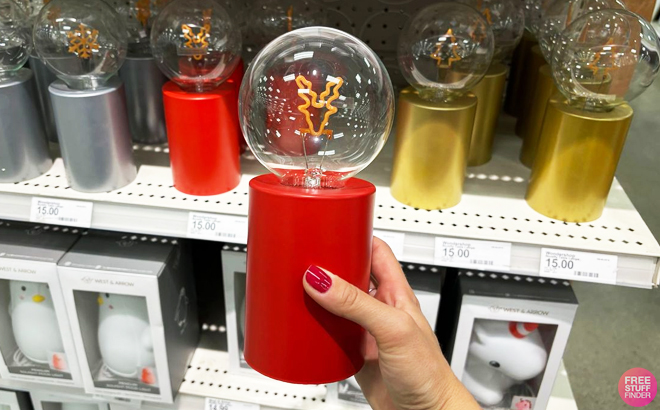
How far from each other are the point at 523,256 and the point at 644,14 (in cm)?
44

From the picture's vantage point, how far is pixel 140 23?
1.08m

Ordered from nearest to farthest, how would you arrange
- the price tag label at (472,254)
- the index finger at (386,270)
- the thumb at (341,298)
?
1. the thumb at (341,298)
2. the index finger at (386,270)
3. the price tag label at (472,254)

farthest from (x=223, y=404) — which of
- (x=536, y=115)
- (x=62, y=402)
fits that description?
(x=536, y=115)

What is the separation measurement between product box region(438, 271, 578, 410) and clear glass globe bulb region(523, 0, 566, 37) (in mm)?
507

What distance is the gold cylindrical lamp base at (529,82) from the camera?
1.11 metres

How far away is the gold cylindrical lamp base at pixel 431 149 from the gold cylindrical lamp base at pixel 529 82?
30cm

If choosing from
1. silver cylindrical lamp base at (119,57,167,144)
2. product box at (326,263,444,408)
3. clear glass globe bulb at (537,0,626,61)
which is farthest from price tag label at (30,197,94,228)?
clear glass globe bulb at (537,0,626,61)

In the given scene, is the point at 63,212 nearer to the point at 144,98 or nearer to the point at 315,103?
the point at 144,98

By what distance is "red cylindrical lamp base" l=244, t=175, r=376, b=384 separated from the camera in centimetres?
55

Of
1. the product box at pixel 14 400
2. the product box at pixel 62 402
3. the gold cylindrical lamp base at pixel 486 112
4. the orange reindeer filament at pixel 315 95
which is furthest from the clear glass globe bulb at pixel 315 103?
the product box at pixel 14 400

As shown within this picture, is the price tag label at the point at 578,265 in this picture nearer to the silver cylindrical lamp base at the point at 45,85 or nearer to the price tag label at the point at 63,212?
the price tag label at the point at 63,212

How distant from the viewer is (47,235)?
1.04 m

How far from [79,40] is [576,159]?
778 mm

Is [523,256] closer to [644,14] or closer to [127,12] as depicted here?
[644,14]
